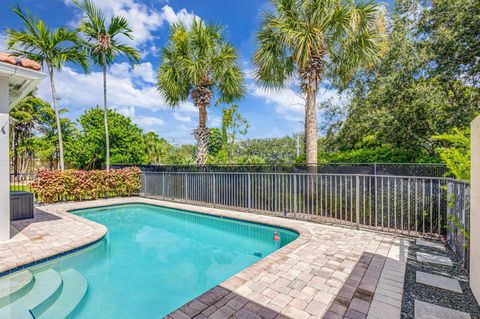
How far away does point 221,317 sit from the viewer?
8.28 feet

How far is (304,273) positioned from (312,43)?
6.34m

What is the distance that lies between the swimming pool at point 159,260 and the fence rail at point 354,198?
1.13 m

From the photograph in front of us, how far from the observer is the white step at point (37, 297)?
292 cm

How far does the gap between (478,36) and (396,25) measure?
3.96 meters

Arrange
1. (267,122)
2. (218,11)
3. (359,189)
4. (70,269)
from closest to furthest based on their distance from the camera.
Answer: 1. (70,269)
2. (359,189)
3. (218,11)
4. (267,122)

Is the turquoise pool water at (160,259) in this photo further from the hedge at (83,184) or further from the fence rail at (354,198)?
the hedge at (83,184)

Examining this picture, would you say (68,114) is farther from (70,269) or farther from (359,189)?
(359,189)

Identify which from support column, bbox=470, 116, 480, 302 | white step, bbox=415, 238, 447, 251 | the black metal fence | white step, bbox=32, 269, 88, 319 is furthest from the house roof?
white step, bbox=415, 238, 447, 251

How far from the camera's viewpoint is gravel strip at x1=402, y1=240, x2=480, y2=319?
2696 mm

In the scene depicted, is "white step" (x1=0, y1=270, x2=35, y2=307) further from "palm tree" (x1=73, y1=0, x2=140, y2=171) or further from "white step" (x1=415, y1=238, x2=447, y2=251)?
"palm tree" (x1=73, y1=0, x2=140, y2=171)

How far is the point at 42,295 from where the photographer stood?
3307 millimetres

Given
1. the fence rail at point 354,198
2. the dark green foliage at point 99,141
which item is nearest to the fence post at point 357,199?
the fence rail at point 354,198

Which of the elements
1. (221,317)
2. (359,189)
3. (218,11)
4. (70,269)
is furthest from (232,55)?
(221,317)

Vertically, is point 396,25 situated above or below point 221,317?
above
